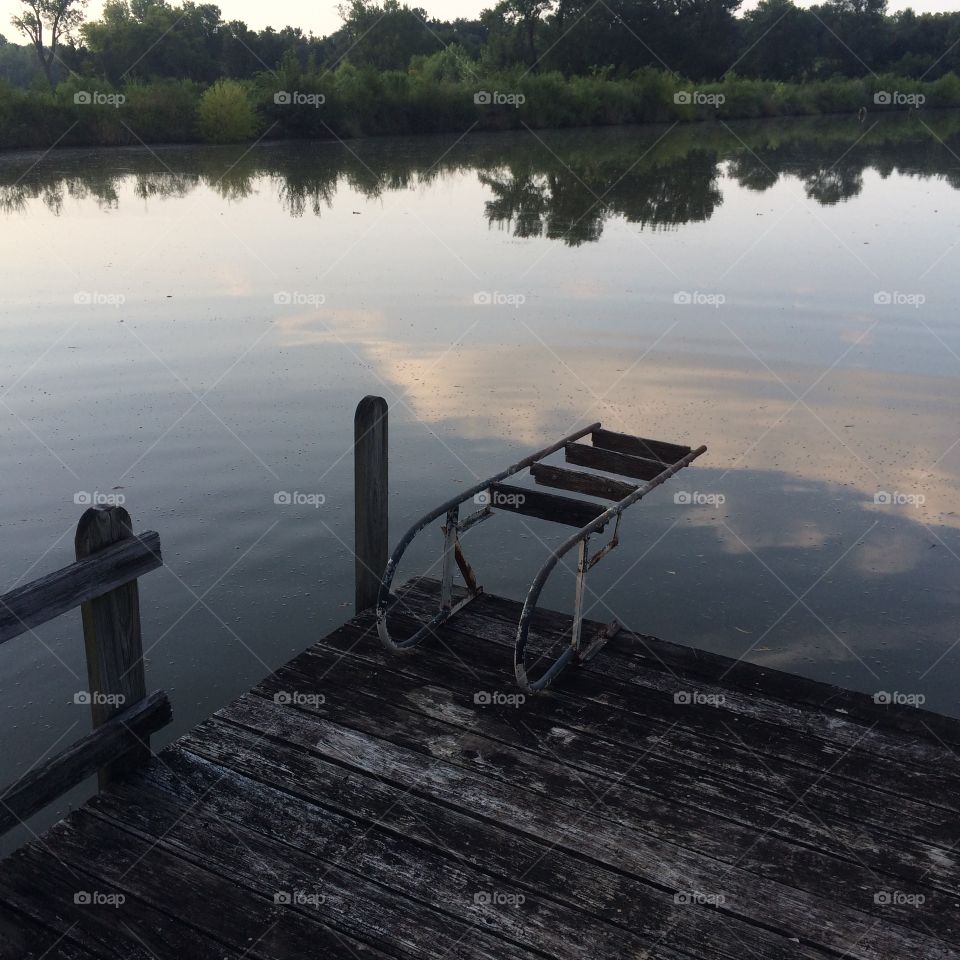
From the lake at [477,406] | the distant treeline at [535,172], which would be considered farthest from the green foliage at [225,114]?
the lake at [477,406]

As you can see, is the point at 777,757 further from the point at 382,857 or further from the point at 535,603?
the point at 382,857

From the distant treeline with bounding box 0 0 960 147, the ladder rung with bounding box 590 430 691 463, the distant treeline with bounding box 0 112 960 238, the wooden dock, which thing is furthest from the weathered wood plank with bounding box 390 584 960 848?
the distant treeline with bounding box 0 0 960 147

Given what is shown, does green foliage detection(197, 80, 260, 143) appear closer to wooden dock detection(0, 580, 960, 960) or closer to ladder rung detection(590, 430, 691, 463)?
ladder rung detection(590, 430, 691, 463)

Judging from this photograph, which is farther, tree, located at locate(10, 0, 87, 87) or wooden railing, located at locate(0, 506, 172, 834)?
tree, located at locate(10, 0, 87, 87)

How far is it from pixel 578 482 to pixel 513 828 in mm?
2412

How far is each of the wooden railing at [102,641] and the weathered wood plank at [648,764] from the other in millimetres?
825

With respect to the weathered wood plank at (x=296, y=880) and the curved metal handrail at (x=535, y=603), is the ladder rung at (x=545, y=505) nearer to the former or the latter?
the curved metal handrail at (x=535, y=603)

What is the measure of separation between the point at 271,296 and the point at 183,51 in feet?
158

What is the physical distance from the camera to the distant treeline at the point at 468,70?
3484cm

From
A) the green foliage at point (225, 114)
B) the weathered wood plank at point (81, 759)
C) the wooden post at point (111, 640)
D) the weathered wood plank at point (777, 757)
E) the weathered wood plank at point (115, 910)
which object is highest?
the green foliage at point (225, 114)

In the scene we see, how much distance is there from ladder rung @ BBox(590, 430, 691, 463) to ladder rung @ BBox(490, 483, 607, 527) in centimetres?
84

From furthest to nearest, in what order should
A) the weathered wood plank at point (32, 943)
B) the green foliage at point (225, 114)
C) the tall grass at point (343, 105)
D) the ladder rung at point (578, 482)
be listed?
1. the green foliage at point (225, 114)
2. the tall grass at point (343, 105)
3. the ladder rung at point (578, 482)
4. the weathered wood plank at point (32, 943)

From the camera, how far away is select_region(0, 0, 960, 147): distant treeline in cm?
3484

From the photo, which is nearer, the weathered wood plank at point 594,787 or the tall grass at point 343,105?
the weathered wood plank at point 594,787
